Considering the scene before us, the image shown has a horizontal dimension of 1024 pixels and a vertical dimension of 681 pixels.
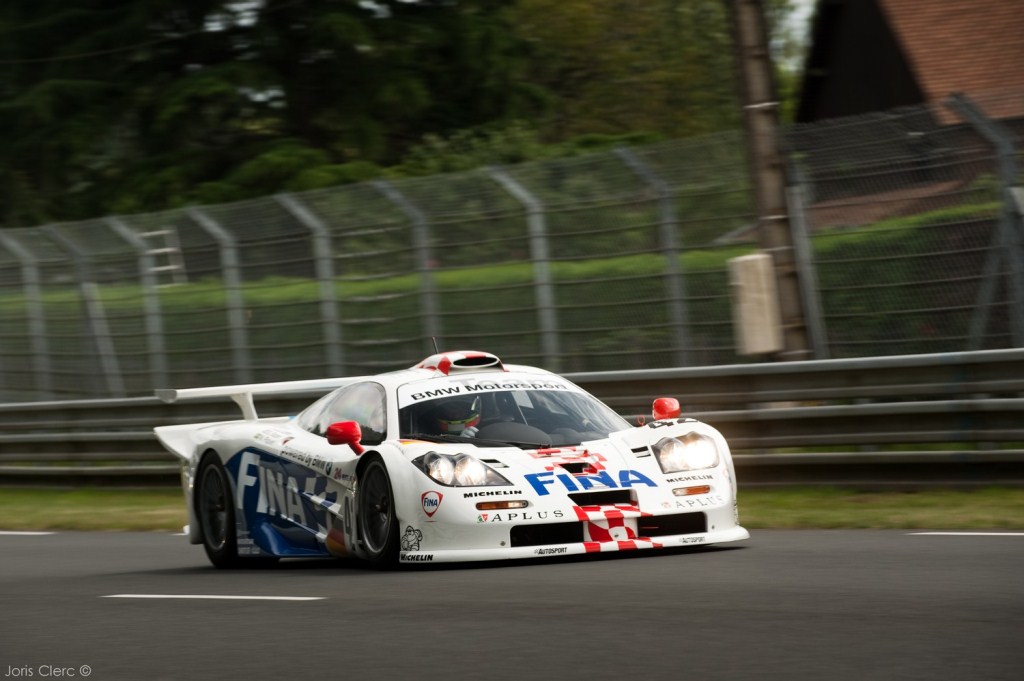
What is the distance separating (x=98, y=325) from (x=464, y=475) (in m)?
13.1

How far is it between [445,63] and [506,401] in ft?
84.1

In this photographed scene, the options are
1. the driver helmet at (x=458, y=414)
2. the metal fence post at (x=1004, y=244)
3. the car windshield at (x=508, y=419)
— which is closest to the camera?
the car windshield at (x=508, y=419)

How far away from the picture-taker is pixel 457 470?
28.9ft

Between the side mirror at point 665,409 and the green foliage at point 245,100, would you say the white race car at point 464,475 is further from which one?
the green foliage at point 245,100

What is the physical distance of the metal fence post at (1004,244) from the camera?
12.7 metres

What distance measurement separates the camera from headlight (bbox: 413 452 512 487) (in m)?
8.74

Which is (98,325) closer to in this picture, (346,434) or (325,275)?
(325,275)

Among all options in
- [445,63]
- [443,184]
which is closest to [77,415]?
[443,184]

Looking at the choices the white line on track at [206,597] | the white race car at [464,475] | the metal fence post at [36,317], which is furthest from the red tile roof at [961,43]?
the white line on track at [206,597]

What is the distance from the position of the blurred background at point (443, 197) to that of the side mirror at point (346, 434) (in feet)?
18.4

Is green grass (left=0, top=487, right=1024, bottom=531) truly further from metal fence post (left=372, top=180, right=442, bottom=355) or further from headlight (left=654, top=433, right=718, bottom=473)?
metal fence post (left=372, top=180, right=442, bottom=355)

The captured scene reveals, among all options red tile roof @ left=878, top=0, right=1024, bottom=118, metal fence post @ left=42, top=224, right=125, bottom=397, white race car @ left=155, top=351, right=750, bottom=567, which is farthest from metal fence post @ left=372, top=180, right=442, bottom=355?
red tile roof @ left=878, top=0, right=1024, bottom=118

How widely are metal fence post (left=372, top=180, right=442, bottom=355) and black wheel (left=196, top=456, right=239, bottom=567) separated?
20.9 feet

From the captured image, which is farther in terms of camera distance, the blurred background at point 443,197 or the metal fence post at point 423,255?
the metal fence post at point 423,255
